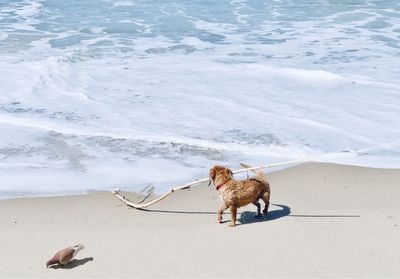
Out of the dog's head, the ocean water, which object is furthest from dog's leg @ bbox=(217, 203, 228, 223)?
the ocean water

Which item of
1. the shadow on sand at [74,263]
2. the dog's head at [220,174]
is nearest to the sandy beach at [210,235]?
the shadow on sand at [74,263]

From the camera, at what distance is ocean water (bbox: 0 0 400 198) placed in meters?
6.44

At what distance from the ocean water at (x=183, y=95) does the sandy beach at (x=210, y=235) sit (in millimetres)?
689

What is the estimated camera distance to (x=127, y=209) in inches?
198

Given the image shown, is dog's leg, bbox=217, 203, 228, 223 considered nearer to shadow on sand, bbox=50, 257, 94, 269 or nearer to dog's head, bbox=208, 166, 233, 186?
dog's head, bbox=208, 166, 233, 186

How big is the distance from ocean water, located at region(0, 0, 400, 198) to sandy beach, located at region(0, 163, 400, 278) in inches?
27.1

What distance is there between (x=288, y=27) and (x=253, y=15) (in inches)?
79.0

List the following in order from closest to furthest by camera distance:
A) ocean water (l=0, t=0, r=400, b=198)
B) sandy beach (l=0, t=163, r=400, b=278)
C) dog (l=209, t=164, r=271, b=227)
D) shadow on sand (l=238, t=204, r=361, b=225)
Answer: sandy beach (l=0, t=163, r=400, b=278)
dog (l=209, t=164, r=271, b=227)
shadow on sand (l=238, t=204, r=361, b=225)
ocean water (l=0, t=0, r=400, b=198)

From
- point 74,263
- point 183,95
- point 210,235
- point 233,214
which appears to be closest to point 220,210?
point 233,214

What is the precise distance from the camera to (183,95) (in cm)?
909

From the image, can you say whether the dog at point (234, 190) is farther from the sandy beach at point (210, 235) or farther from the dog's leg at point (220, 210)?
the sandy beach at point (210, 235)

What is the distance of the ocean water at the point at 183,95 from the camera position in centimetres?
644

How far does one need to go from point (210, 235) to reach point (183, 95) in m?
4.92

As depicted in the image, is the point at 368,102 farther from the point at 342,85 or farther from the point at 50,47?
the point at 50,47
